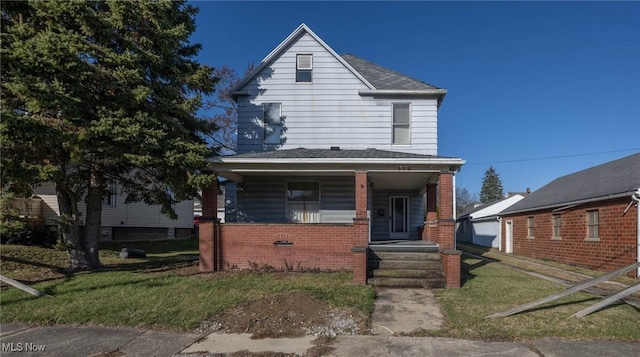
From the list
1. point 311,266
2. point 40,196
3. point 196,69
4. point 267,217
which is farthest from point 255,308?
point 40,196

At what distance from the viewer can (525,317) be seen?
6785 mm

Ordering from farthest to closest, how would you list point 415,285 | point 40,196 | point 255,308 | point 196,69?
point 40,196, point 196,69, point 415,285, point 255,308

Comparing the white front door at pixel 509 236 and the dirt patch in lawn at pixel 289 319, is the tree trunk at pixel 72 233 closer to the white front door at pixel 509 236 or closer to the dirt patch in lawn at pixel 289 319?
the dirt patch in lawn at pixel 289 319

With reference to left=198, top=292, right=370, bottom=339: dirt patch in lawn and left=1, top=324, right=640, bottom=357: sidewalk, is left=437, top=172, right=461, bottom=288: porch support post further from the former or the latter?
left=1, top=324, right=640, bottom=357: sidewalk

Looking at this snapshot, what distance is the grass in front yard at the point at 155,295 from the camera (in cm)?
682

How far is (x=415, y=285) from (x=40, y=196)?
16.4m

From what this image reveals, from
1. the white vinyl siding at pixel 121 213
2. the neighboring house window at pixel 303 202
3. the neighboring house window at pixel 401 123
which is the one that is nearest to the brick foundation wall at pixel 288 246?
the neighboring house window at pixel 303 202

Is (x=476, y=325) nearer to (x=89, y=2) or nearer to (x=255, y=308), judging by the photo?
(x=255, y=308)

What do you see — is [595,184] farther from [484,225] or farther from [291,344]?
[291,344]

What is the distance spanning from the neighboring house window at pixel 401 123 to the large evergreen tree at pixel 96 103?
6.47 meters

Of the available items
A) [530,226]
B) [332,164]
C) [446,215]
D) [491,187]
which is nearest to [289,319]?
[332,164]

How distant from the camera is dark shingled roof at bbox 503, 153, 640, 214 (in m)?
13.5

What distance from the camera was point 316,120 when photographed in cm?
1416

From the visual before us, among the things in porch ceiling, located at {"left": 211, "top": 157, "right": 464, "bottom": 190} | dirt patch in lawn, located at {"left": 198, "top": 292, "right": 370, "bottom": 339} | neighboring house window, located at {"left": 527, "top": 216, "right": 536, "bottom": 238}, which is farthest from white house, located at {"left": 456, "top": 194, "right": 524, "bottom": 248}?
dirt patch in lawn, located at {"left": 198, "top": 292, "right": 370, "bottom": 339}
